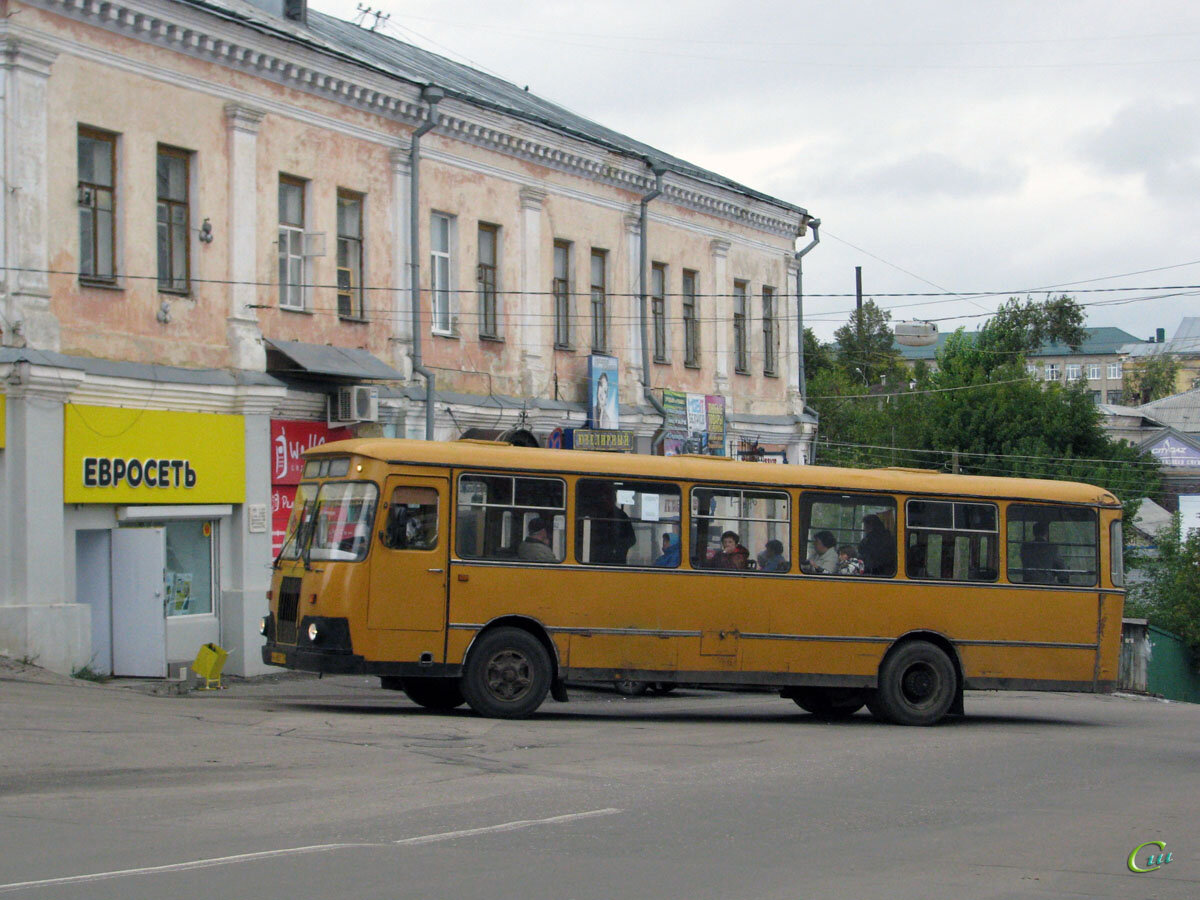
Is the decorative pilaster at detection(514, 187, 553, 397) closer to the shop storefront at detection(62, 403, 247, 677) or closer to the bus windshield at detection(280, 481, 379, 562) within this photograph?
the shop storefront at detection(62, 403, 247, 677)

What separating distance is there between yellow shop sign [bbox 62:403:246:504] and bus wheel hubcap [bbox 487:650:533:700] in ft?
21.4

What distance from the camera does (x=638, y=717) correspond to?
17.4 metres

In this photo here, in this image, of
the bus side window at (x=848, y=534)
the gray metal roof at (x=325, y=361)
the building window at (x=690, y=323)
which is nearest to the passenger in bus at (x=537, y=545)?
the bus side window at (x=848, y=534)

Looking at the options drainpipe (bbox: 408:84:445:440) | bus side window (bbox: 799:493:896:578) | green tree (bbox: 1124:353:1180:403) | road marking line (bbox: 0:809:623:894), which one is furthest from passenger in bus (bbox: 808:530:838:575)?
green tree (bbox: 1124:353:1180:403)

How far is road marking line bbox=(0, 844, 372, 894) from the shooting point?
279 inches

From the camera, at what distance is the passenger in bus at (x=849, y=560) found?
56.0ft

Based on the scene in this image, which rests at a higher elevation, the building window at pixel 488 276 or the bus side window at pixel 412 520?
the building window at pixel 488 276

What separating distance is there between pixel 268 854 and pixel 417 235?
17.8 meters

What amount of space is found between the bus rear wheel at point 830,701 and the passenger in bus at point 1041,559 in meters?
2.41

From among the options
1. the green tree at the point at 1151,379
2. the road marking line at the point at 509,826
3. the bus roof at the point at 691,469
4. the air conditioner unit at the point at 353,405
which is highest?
the green tree at the point at 1151,379

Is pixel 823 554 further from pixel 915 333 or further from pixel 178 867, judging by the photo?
pixel 915 333

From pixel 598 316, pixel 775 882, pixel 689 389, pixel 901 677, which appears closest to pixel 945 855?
pixel 775 882

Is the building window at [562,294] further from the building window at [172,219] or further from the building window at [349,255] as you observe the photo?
the building window at [172,219]

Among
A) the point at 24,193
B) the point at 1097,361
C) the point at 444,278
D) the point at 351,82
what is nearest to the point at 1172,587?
the point at 444,278
